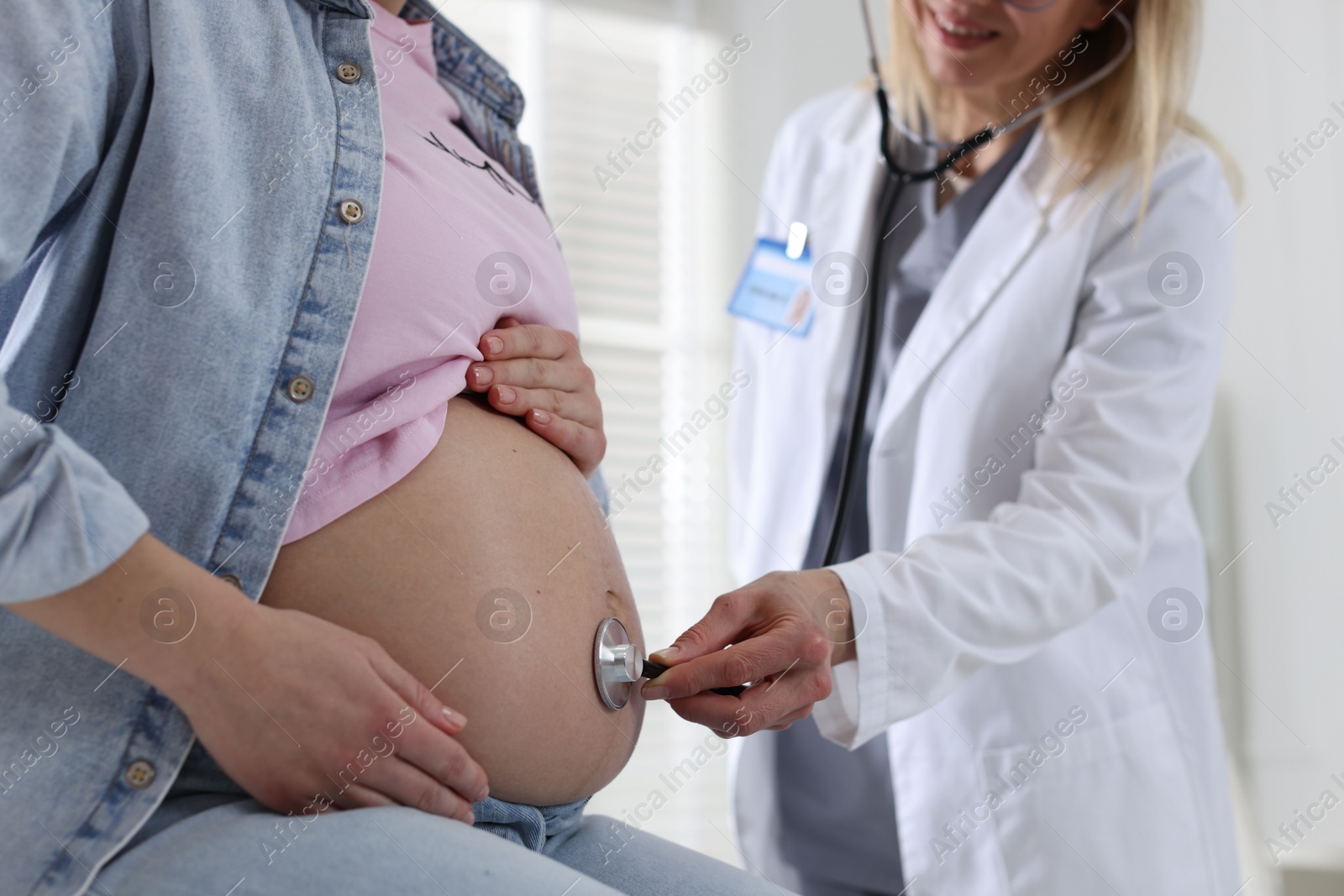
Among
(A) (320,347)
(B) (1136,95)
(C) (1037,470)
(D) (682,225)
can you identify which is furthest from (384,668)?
(D) (682,225)

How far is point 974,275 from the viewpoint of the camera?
1.31 m

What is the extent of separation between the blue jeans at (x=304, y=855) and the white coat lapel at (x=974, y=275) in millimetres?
866

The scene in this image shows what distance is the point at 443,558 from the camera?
626 millimetres

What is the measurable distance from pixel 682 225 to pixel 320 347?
202 centimetres

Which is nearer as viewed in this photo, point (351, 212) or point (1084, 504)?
point (351, 212)

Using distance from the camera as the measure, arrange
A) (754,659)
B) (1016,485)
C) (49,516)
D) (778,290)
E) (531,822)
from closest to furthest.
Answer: (49,516)
(531,822)
(754,659)
(1016,485)
(778,290)

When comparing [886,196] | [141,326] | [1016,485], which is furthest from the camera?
[886,196]

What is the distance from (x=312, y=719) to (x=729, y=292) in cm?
214

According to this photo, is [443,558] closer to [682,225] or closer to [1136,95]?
[1136,95]

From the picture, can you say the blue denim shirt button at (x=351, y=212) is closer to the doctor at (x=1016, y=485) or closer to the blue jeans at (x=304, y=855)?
the blue jeans at (x=304, y=855)

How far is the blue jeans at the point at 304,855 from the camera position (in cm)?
49

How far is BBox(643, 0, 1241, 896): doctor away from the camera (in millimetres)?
1124

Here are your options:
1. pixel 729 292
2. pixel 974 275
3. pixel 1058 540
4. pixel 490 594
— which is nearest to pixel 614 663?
pixel 490 594

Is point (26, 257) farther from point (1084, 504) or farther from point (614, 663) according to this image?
point (1084, 504)
